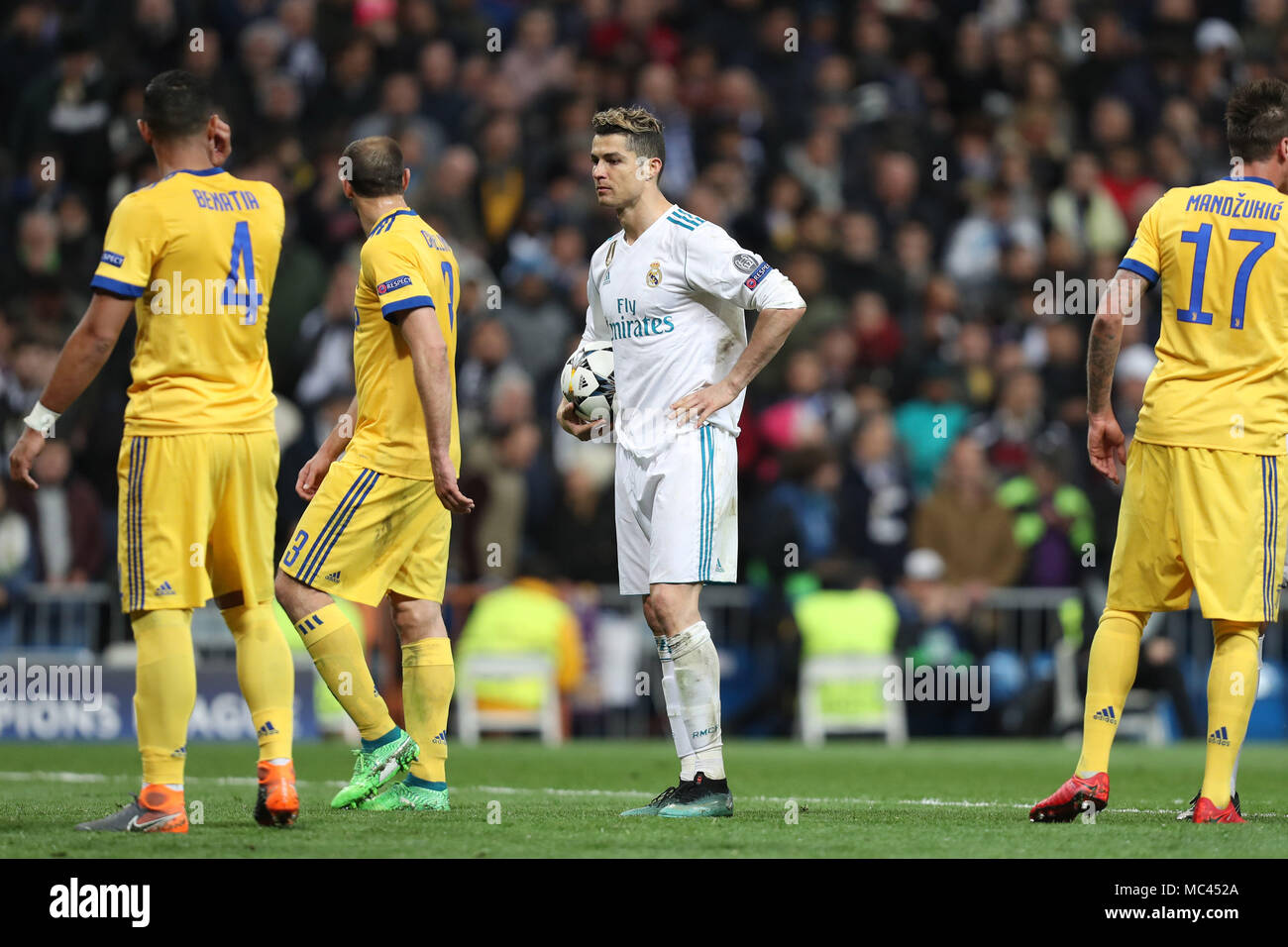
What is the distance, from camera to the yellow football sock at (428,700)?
24.0ft

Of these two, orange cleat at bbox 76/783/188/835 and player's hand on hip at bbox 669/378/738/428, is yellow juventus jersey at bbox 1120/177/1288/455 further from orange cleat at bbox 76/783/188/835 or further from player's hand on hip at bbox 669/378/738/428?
orange cleat at bbox 76/783/188/835

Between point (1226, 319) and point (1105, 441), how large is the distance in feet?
2.10

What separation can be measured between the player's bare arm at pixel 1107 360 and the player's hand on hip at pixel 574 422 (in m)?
1.96

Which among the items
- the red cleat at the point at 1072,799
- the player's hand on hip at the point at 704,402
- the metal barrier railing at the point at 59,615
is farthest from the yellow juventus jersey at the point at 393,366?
the metal barrier railing at the point at 59,615

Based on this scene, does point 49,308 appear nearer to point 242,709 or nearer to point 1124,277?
point 242,709

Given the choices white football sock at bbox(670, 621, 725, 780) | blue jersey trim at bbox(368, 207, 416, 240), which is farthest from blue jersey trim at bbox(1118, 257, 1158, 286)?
blue jersey trim at bbox(368, 207, 416, 240)

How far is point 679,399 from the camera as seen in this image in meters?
7.18

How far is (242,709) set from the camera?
12.9m

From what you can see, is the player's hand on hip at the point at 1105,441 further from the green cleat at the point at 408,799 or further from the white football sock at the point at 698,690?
the green cleat at the point at 408,799

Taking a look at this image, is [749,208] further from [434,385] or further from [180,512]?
[180,512]

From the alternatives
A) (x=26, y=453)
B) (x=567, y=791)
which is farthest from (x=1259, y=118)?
(x=26, y=453)

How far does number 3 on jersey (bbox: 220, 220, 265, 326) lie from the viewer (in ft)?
21.6

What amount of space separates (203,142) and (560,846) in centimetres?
276
